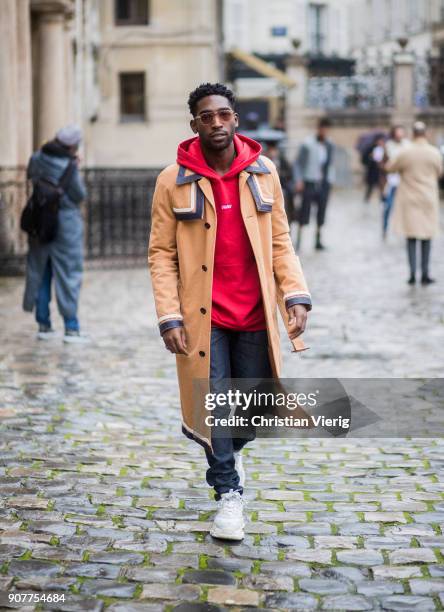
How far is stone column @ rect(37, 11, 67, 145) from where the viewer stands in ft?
65.0

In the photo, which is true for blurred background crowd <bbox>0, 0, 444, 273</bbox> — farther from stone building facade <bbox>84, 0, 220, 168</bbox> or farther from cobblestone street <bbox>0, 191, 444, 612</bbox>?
cobblestone street <bbox>0, 191, 444, 612</bbox>

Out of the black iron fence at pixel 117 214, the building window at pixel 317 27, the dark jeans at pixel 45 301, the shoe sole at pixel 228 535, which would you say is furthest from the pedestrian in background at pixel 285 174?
the building window at pixel 317 27

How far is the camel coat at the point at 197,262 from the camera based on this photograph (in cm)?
535

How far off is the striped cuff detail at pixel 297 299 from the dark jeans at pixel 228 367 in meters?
0.16

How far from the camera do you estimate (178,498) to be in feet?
20.3

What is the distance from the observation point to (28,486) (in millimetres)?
6375

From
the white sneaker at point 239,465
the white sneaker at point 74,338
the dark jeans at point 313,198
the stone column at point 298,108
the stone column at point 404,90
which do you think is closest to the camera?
the white sneaker at point 239,465

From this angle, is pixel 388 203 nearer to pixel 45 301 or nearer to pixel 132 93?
pixel 45 301

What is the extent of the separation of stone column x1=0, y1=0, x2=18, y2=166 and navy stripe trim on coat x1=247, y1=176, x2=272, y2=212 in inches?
469

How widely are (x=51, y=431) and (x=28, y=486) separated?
4.22 feet

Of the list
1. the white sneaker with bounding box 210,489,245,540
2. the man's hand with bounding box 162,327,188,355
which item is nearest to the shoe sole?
the white sneaker with bounding box 210,489,245,540

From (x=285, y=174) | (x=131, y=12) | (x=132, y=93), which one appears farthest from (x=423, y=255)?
(x=131, y=12)

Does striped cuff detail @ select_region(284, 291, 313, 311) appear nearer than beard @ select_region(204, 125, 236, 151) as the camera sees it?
No

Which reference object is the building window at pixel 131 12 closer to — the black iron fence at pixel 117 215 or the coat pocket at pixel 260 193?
the black iron fence at pixel 117 215
